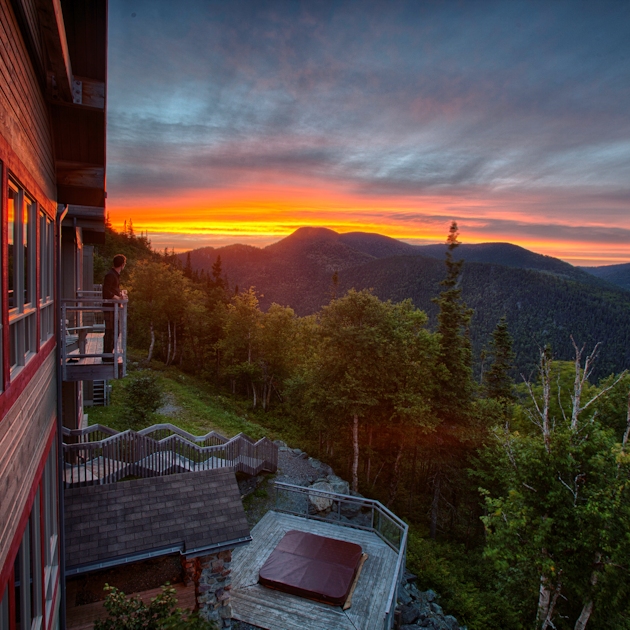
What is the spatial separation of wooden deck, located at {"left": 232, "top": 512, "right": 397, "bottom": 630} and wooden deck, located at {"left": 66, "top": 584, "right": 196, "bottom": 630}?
1224 mm

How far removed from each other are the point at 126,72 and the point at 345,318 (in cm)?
1324

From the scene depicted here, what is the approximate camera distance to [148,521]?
877 centimetres

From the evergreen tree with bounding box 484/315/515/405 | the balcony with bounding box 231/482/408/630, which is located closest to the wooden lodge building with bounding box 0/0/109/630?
the balcony with bounding box 231/482/408/630

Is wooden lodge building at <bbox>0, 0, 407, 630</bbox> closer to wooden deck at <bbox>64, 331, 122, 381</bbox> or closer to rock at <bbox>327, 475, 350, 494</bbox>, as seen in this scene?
wooden deck at <bbox>64, 331, 122, 381</bbox>

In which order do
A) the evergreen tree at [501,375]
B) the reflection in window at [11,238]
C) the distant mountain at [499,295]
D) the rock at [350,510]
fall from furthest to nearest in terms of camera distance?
1. the distant mountain at [499,295]
2. the evergreen tree at [501,375]
3. the rock at [350,510]
4. the reflection in window at [11,238]

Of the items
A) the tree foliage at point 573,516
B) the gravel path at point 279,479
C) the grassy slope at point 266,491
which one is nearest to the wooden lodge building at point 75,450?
the gravel path at point 279,479

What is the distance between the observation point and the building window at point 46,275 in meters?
5.06

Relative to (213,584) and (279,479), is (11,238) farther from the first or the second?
(279,479)

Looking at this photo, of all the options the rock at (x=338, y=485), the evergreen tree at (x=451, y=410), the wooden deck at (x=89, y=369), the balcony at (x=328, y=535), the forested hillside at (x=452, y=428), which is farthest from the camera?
the evergreen tree at (x=451, y=410)

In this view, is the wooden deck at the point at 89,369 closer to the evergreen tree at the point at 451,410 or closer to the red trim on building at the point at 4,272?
the red trim on building at the point at 4,272

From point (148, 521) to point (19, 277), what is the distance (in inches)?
291

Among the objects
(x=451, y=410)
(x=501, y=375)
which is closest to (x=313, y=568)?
(x=451, y=410)

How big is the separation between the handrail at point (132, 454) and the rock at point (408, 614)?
7.19 meters

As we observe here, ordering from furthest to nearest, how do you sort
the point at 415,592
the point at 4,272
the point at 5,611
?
the point at 415,592
the point at 5,611
the point at 4,272
